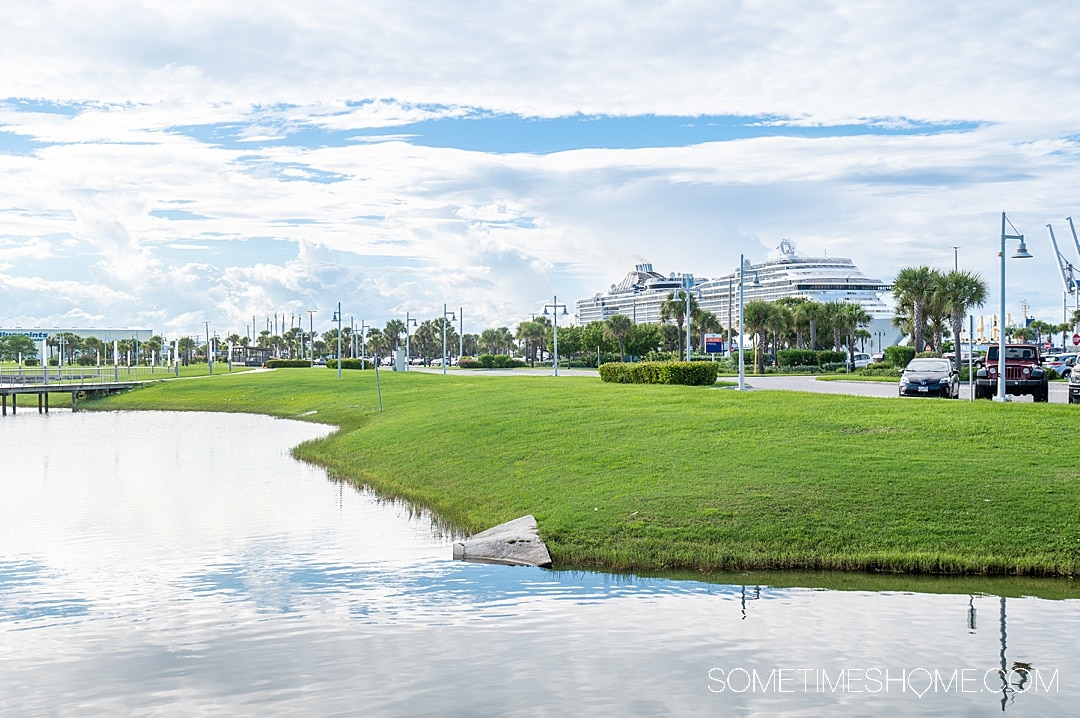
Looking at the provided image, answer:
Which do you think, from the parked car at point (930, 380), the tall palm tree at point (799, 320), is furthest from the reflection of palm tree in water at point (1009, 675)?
the tall palm tree at point (799, 320)

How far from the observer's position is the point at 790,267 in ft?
482

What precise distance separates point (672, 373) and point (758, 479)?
26.2 meters

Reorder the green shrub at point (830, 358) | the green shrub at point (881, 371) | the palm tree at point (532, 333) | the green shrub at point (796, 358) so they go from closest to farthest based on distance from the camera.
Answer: the green shrub at point (881, 371) → the green shrub at point (796, 358) → the green shrub at point (830, 358) → the palm tree at point (532, 333)

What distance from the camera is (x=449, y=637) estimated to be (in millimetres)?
11680

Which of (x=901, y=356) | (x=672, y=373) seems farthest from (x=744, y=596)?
(x=901, y=356)

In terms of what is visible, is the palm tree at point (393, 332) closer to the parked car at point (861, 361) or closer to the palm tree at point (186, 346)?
the palm tree at point (186, 346)

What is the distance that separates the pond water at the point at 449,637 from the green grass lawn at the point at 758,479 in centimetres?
100

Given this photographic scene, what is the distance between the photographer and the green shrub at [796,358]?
82.4 metres

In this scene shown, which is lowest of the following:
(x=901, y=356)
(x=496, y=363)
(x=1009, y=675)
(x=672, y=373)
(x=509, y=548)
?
(x=1009, y=675)

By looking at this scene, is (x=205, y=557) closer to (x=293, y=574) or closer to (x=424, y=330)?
(x=293, y=574)

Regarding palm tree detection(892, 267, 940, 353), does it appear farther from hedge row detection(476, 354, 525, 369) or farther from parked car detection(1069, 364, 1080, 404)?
hedge row detection(476, 354, 525, 369)

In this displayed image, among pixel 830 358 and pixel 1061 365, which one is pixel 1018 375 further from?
pixel 830 358

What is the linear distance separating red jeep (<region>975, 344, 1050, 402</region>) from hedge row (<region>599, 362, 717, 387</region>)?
1152cm

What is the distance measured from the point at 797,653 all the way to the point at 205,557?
952 cm
